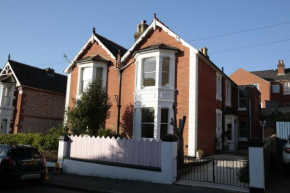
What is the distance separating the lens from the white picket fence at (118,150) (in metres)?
9.70

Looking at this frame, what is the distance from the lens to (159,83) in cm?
1532

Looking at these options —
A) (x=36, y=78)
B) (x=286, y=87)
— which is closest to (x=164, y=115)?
(x=36, y=78)

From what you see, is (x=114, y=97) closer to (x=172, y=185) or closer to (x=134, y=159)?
(x=134, y=159)

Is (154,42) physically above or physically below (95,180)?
above

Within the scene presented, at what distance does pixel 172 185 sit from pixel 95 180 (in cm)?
337

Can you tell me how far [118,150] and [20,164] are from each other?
3.86 metres

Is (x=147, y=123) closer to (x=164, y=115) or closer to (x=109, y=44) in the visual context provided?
(x=164, y=115)

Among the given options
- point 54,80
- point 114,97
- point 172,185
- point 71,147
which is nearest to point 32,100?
point 54,80

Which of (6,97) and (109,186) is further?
(6,97)

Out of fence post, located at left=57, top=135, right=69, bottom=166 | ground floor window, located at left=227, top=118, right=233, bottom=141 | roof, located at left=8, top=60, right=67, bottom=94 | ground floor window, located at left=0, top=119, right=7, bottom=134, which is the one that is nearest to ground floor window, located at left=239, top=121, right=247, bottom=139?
ground floor window, located at left=227, top=118, right=233, bottom=141

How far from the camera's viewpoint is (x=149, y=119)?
613 inches

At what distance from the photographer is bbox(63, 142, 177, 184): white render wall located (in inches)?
356

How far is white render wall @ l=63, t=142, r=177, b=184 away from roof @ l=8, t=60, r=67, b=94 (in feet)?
55.6

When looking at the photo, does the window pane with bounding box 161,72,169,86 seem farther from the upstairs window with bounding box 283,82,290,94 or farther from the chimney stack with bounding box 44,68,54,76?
the upstairs window with bounding box 283,82,290,94
